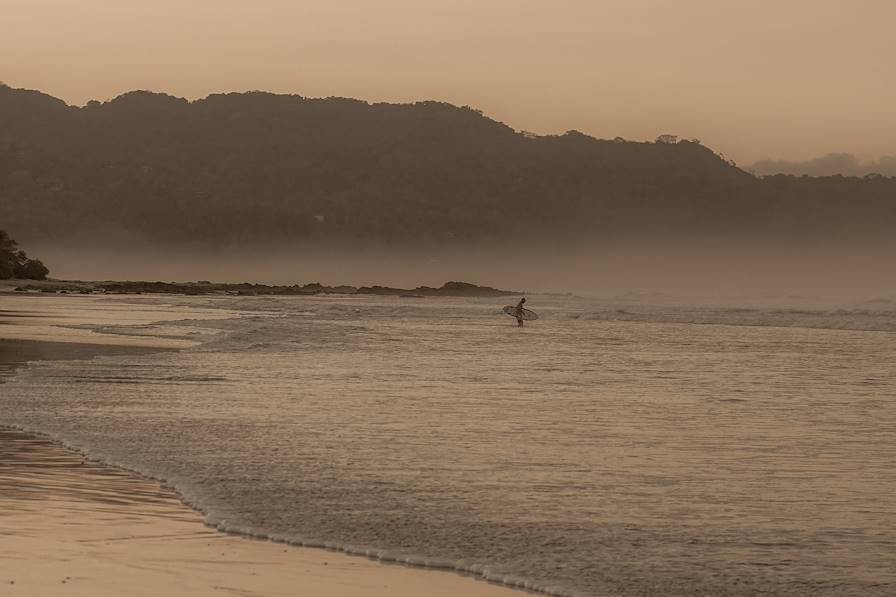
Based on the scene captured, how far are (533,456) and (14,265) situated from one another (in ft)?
382

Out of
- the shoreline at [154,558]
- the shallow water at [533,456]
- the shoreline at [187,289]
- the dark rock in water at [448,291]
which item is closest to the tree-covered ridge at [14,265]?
the shoreline at [187,289]

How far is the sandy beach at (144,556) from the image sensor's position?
944 cm

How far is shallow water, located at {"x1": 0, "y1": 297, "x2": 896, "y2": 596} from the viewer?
10.5 m

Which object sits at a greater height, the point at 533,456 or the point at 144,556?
the point at 533,456

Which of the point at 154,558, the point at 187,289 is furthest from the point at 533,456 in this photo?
the point at 187,289

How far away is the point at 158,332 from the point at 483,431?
28836 mm

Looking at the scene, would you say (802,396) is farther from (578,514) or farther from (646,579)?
(646,579)

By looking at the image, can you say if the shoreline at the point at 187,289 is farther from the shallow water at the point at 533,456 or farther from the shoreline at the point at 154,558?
the shoreline at the point at 154,558

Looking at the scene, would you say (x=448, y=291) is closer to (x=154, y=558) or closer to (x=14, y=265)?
(x=14, y=265)

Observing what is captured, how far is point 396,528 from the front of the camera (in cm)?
1145

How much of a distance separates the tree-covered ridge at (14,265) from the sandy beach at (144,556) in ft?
370

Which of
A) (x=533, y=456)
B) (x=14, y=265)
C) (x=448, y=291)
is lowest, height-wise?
(x=533, y=456)

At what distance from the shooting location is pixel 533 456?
15.1 m

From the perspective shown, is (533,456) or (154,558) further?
(533,456)
